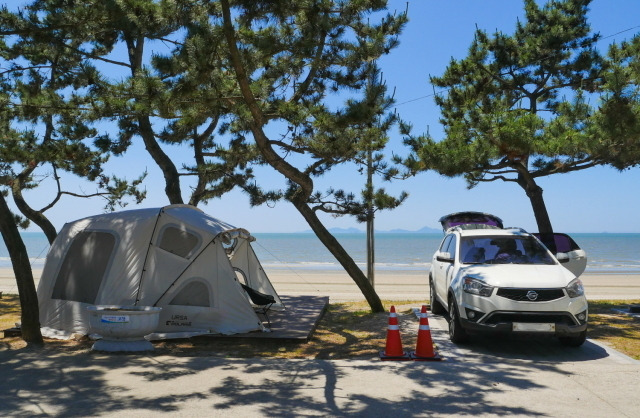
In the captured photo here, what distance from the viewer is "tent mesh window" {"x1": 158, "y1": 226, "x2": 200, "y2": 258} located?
980 cm

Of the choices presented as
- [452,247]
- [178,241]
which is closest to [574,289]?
[452,247]

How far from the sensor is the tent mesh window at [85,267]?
9.88 m

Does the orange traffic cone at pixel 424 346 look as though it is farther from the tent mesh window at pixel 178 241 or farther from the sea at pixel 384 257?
the sea at pixel 384 257

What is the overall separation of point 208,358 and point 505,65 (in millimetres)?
11466

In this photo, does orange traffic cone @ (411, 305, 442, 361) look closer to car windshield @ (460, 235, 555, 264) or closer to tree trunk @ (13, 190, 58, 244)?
car windshield @ (460, 235, 555, 264)

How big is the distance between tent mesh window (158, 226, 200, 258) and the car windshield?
169 inches

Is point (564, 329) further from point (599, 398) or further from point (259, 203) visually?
point (259, 203)

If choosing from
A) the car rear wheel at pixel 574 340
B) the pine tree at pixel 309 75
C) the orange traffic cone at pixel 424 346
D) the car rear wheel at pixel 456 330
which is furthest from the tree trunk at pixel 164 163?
the car rear wheel at pixel 574 340

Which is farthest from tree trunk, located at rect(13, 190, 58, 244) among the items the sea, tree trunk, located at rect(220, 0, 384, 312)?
tree trunk, located at rect(220, 0, 384, 312)

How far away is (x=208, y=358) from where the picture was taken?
7.71 meters

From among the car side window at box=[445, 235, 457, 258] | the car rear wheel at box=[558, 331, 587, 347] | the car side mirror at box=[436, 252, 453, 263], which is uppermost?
the car side window at box=[445, 235, 457, 258]

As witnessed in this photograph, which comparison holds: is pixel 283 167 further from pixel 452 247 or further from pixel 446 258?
pixel 446 258

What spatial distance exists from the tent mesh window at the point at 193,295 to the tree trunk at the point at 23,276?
1.95 m

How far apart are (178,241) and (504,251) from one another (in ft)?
17.0
